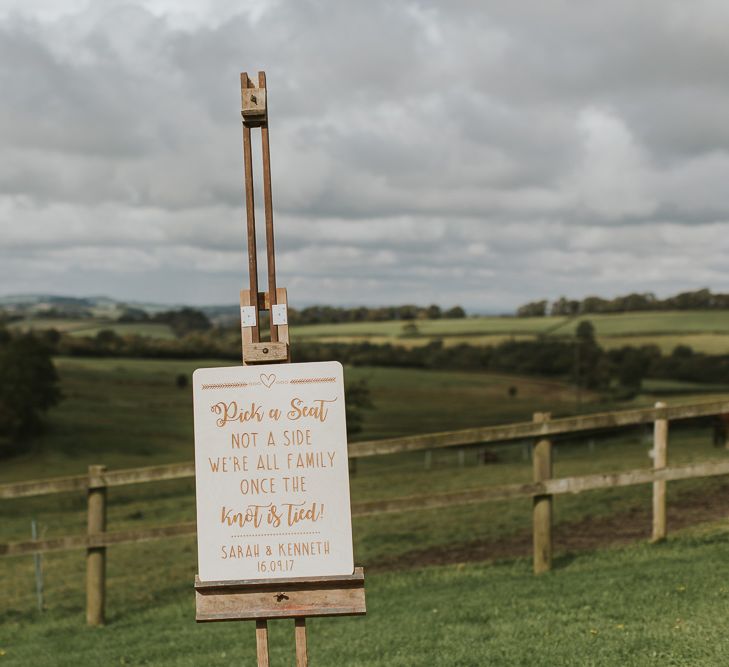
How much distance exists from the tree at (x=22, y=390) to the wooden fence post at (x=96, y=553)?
151 ft

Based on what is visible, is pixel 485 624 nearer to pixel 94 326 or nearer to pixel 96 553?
pixel 96 553

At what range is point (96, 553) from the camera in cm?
902

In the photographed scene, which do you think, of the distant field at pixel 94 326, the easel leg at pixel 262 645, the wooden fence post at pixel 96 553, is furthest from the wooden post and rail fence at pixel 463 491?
the distant field at pixel 94 326

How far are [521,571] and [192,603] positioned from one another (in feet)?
12.5

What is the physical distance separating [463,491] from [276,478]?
4432mm

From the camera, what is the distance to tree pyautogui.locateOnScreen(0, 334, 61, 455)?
52031 millimetres

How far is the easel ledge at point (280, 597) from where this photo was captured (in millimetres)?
4641

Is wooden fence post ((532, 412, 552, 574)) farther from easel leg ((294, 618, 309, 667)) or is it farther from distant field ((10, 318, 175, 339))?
distant field ((10, 318, 175, 339))

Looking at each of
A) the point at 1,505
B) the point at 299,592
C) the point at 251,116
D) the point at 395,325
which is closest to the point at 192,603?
the point at 299,592

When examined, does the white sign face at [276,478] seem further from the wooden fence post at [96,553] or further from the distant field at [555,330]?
the distant field at [555,330]

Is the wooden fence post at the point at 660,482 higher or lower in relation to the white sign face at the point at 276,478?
lower

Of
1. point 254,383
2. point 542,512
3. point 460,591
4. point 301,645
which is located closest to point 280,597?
point 301,645

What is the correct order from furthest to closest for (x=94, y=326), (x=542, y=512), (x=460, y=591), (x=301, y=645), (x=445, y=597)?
(x=94, y=326), (x=542, y=512), (x=460, y=591), (x=445, y=597), (x=301, y=645)

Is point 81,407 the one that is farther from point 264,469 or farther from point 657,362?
point 264,469
